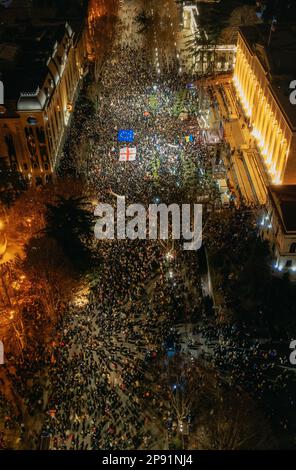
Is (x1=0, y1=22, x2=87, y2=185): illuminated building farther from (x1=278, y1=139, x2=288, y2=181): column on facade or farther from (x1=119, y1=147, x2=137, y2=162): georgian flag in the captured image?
(x1=278, y1=139, x2=288, y2=181): column on facade

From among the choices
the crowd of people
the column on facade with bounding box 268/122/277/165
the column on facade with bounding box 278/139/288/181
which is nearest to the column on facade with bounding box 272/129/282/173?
the column on facade with bounding box 268/122/277/165

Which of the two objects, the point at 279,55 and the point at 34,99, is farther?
the point at 279,55

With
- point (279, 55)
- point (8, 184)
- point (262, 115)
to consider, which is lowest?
point (8, 184)

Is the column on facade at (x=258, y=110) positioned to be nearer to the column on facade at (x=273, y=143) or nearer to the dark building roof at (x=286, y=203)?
the column on facade at (x=273, y=143)

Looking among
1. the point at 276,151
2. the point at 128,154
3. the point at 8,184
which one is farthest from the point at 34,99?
the point at 276,151

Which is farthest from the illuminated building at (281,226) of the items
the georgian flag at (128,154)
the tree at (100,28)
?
the tree at (100,28)

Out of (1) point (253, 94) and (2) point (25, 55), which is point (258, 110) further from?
(2) point (25, 55)
